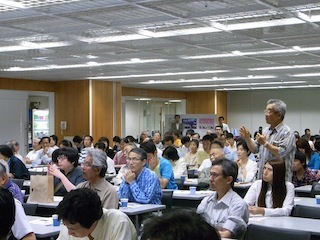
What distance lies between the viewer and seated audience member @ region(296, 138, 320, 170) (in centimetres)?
934

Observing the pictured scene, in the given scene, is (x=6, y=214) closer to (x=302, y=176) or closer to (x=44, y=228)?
(x=44, y=228)

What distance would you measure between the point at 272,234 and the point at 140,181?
7.61 ft

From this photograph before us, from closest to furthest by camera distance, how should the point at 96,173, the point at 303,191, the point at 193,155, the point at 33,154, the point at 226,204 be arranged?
the point at 226,204
the point at 96,173
the point at 303,191
the point at 193,155
the point at 33,154

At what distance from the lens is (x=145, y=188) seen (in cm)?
627

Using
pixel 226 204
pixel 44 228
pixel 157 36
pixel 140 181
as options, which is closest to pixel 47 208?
pixel 140 181

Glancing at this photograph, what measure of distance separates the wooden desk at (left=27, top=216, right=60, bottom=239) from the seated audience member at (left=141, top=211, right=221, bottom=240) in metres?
3.49

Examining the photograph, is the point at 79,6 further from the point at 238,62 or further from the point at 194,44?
the point at 238,62

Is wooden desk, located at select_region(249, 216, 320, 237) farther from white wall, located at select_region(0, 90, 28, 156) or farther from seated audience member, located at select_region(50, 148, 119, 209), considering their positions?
white wall, located at select_region(0, 90, 28, 156)

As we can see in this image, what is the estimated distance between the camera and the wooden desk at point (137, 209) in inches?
225

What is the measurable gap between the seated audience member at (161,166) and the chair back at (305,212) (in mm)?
2792

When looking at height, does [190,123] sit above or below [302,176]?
above

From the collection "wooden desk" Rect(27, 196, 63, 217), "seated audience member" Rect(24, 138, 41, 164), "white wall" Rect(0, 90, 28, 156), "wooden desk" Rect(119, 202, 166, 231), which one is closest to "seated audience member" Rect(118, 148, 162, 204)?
"wooden desk" Rect(119, 202, 166, 231)

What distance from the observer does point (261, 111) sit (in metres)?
26.5

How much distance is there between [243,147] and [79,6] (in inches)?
145
